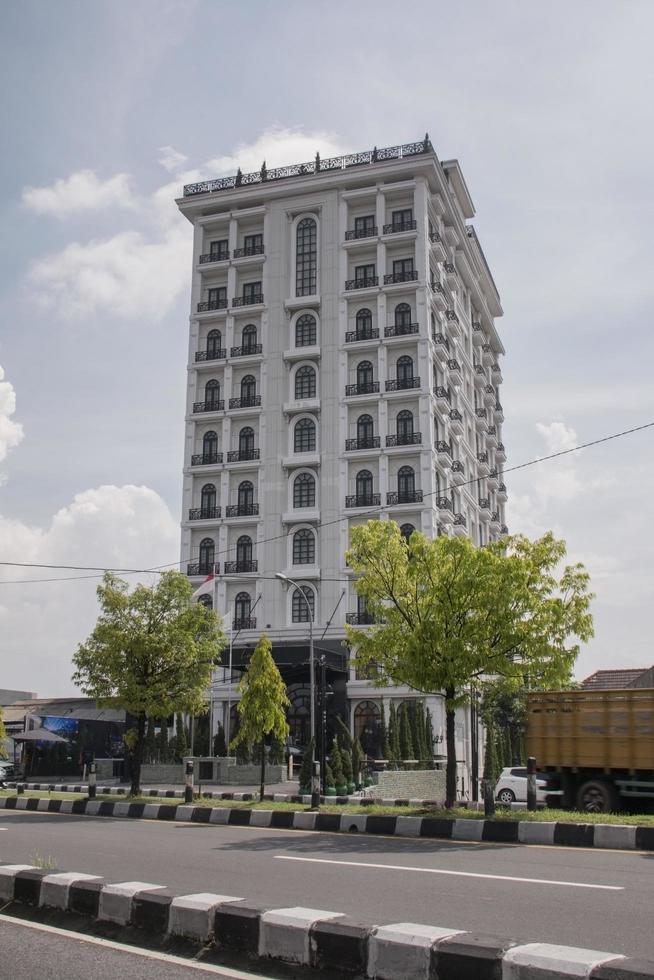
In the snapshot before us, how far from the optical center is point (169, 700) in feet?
77.0

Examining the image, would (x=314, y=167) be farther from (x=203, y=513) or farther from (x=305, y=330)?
(x=203, y=513)

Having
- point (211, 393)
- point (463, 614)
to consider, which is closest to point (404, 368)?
point (211, 393)

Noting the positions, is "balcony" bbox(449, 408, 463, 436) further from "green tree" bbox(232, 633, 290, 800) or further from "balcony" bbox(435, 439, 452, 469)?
"green tree" bbox(232, 633, 290, 800)

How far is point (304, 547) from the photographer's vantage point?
158ft

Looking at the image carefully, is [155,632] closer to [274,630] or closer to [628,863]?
[628,863]

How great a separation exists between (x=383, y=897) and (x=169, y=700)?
55.0 ft

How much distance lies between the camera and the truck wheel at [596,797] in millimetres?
16922

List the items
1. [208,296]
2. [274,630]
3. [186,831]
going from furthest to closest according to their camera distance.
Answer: [208,296]
[274,630]
[186,831]

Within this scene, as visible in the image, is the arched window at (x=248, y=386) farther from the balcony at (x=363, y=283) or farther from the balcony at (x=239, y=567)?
the balcony at (x=239, y=567)

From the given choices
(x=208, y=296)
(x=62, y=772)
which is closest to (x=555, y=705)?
(x=62, y=772)

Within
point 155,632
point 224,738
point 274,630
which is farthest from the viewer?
point 274,630

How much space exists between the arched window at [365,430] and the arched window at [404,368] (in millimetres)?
2748

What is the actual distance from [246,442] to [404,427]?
9.05 m

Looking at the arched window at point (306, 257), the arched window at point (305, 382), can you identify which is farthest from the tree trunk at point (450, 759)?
the arched window at point (306, 257)
